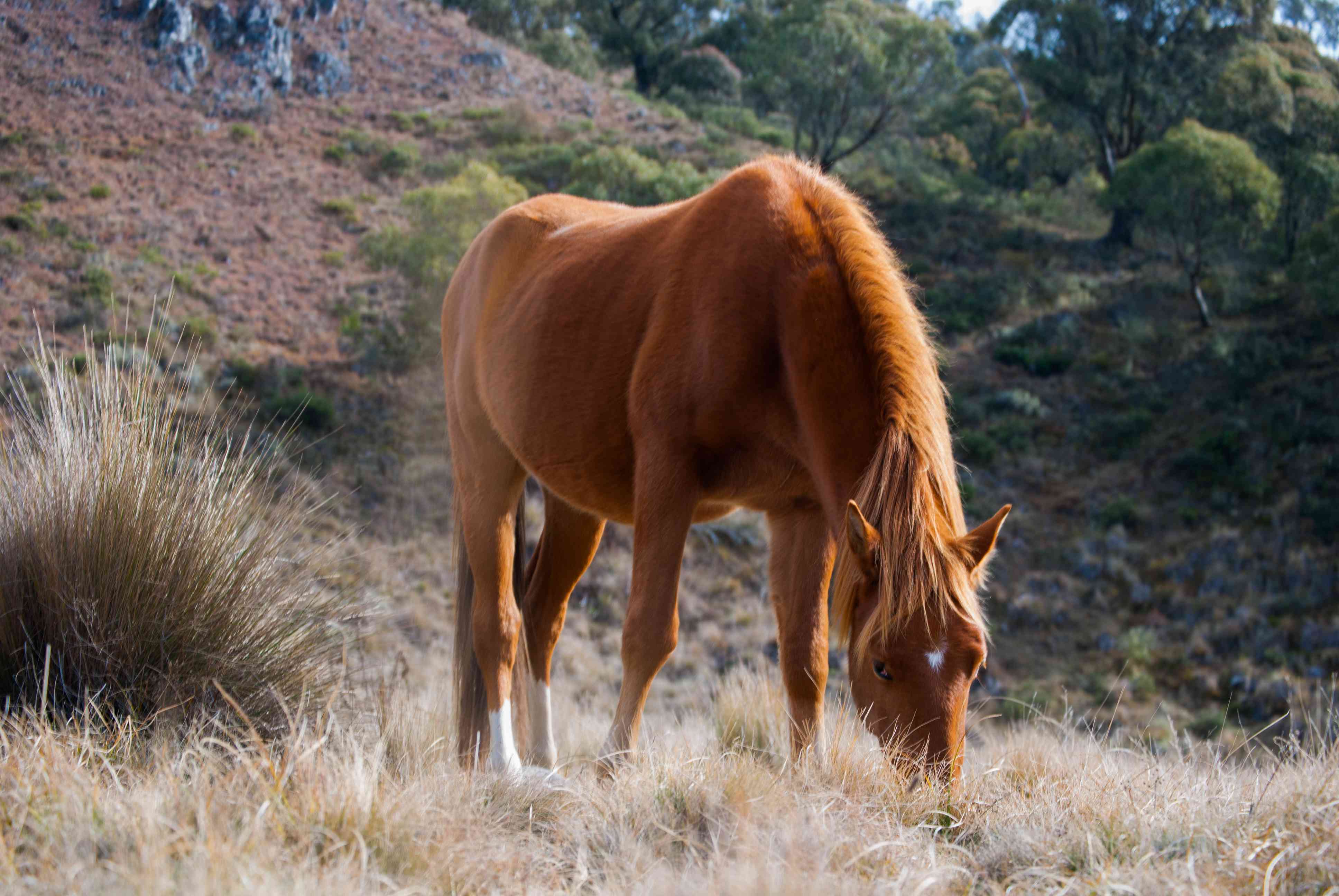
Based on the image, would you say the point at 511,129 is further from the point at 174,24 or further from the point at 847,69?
the point at 174,24

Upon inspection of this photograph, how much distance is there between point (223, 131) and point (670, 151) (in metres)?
17.2

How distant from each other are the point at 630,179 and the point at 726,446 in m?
18.6

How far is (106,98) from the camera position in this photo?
8898 mm

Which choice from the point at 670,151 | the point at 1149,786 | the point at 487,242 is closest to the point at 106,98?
the point at 487,242

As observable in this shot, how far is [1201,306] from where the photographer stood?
2256 cm

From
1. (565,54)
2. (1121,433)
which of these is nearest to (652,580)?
(1121,433)

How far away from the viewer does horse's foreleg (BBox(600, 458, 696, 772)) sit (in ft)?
10.9

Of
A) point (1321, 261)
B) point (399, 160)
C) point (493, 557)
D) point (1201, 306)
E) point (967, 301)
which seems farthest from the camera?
point (967, 301)

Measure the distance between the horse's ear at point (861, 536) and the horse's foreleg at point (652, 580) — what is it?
729mm

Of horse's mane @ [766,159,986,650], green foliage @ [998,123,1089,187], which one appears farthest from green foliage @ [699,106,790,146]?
horse's mane @ [766,159,986,650]

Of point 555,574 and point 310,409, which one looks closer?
point 555,574

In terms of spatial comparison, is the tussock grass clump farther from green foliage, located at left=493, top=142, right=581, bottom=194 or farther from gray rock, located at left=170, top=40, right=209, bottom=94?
green foliage, located at left=493, top=142, right=581, bottom=194

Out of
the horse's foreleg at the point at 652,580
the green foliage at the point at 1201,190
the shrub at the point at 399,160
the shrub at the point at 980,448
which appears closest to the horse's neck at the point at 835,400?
the horse's foreleg at the point at 652,580

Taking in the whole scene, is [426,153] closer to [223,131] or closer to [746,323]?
[223,131]
